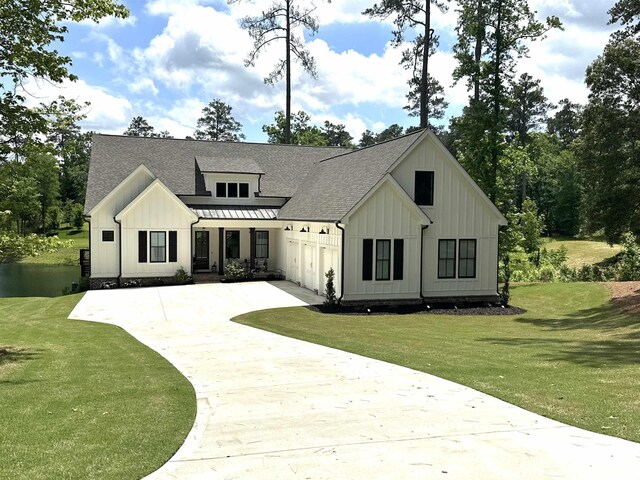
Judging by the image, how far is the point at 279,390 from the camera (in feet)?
27.8

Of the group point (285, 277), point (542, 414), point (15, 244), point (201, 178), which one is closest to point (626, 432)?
point (542, 414)

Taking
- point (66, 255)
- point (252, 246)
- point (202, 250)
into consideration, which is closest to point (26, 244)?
point (252, 246)

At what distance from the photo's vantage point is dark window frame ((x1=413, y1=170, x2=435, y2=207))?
2109cm

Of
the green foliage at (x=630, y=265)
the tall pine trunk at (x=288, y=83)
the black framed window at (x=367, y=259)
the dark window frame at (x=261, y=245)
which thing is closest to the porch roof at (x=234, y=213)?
the dark window frame at (x=261, y=245)

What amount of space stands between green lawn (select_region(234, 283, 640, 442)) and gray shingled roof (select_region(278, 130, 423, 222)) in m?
4.71

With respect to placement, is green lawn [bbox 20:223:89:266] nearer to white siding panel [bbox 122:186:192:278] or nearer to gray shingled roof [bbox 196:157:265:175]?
gray shingled roof [bbox 196:157:265:175]

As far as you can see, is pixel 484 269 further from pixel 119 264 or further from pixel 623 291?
pixel 119 264

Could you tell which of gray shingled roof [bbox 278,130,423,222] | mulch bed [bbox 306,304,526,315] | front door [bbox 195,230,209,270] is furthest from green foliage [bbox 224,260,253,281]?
mulch bed [bbox 306,304,526,315]

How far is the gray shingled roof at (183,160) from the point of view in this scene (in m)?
28.1

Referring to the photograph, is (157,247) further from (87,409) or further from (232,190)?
(87,409)

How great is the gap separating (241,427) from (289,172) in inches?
1027

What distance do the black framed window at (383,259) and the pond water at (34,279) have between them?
1815 cm

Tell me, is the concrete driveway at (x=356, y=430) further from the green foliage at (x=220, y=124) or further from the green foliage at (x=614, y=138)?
the green foliage at (x=220, y=124)

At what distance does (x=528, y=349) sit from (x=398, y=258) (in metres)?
8.50
